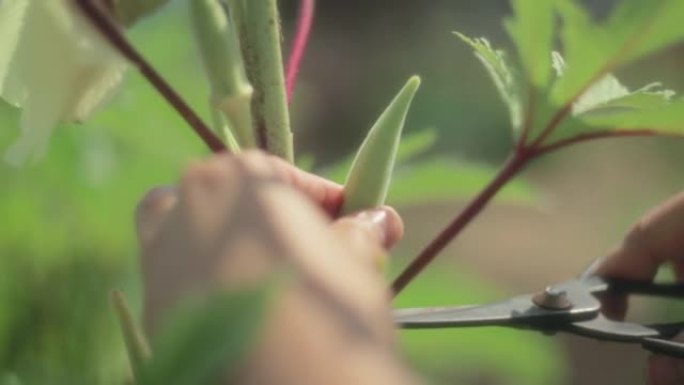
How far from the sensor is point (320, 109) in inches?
129

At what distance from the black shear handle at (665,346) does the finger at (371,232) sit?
0.17 m

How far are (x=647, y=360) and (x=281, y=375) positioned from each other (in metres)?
0.48

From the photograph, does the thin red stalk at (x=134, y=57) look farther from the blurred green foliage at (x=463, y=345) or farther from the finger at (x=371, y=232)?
the blurred green foliage at (x=463, y=345)

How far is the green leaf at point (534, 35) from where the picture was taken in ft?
1.65

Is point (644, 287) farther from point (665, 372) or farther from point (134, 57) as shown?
point (134, 57)

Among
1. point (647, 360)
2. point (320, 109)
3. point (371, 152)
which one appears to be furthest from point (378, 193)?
point (320, 109)

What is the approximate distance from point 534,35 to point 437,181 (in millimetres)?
103

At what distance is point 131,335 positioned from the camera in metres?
0.43

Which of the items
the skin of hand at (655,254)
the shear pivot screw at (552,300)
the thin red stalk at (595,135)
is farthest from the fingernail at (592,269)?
the thin red stalk at (595,135)

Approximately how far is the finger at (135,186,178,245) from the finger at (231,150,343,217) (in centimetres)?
3

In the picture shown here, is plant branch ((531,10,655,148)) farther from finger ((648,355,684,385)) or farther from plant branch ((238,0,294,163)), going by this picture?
finger ((648,355,684,385))

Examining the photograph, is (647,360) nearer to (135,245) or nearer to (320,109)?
(135,245)

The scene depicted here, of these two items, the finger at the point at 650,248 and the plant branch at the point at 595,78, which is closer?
the plant branch at the point at 595,78

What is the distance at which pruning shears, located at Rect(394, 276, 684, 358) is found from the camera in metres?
0.59
